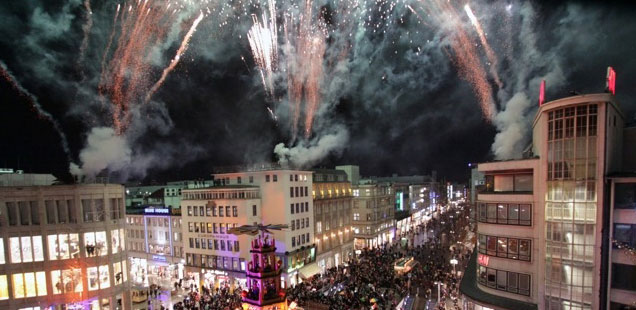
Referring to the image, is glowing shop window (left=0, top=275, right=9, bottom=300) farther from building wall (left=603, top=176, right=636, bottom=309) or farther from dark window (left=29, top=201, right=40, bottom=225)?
building wall (left=603, top=176, right=636, bottom=309)

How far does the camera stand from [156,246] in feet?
171

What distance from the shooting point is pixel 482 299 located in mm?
23250

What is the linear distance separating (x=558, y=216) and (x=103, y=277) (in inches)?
1386

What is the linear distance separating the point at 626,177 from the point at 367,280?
25908mm

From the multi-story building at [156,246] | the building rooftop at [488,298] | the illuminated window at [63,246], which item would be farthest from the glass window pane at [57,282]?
the building rooftop at [488,298]

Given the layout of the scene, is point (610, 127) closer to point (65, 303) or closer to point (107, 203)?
point (107, 203)

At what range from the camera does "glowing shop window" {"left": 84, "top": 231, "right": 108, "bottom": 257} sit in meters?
25.8

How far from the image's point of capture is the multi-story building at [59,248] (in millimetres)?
23859

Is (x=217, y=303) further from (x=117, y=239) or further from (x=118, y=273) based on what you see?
(x=117, y=239)

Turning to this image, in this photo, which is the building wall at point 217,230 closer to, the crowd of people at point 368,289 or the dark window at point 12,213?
the crowd of people at point 368,289

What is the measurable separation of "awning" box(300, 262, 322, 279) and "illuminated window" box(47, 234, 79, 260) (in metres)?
26.0

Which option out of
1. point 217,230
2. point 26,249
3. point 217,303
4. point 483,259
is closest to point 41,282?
point 26,249

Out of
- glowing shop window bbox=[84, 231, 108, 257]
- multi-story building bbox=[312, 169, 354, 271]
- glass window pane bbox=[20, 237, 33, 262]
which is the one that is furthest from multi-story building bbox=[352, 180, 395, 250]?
glass window pane bbox=[20, 237, 33, 262]

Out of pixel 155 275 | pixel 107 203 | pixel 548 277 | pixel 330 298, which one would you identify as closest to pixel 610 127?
pixel 548 277
